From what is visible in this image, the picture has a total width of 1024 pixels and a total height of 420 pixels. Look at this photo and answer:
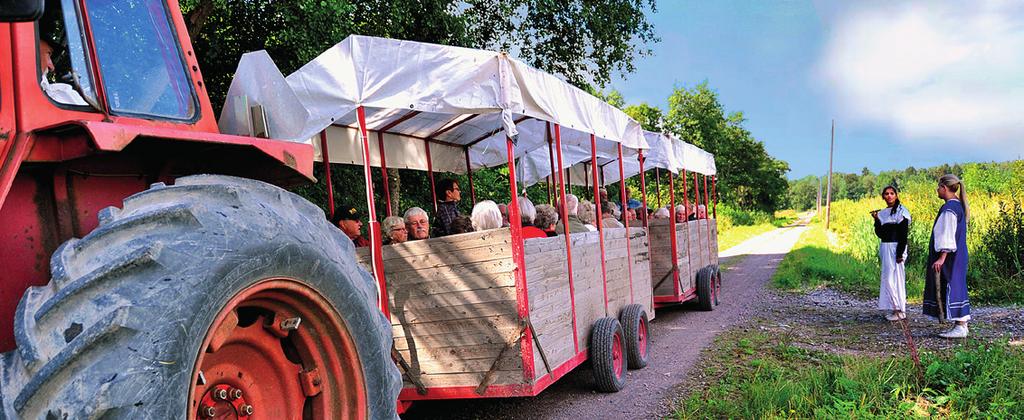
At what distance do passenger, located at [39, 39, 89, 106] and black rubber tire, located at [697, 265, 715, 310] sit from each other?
33.3 feet

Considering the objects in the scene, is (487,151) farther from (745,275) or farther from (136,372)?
(745,275)

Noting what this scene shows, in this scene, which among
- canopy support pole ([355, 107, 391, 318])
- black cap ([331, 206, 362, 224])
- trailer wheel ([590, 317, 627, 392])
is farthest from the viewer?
trailer wheel ([590, 317, 627, 392])

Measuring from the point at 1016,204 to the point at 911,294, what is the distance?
225 cm

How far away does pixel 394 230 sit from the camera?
5.41 m

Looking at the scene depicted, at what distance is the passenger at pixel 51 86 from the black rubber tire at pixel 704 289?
10.1m

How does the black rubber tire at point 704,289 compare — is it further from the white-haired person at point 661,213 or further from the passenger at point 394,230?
the passenger at point 394,230

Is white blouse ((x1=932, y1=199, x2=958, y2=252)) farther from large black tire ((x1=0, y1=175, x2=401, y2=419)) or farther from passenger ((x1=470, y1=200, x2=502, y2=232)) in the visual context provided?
large black tire ((x1=0, y1=175, x2=401, y2=419))

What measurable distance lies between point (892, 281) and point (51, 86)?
957cm

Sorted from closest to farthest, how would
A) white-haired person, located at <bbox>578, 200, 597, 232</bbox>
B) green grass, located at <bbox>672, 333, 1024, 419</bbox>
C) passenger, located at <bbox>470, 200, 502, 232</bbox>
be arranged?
green grass, located at <bbox>672, 333, 1024, 419</bbox> < passenger, located at <bbox>470, 200, 502, 232</bbox> < white-haired person, located at <bbox>578, 200, 597, 232</bbox>

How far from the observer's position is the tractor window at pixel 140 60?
252 centimetres

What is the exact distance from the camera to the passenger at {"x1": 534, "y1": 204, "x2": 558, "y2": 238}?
6191mm

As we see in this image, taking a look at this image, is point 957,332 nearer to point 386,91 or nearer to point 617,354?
point 617,354

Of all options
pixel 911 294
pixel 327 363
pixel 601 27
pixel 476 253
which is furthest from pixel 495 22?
pixel 327 363

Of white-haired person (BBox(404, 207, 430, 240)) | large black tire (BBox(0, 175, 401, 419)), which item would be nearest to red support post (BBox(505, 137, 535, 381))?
white-haired person (BBox(404, 207, 430, 240))
